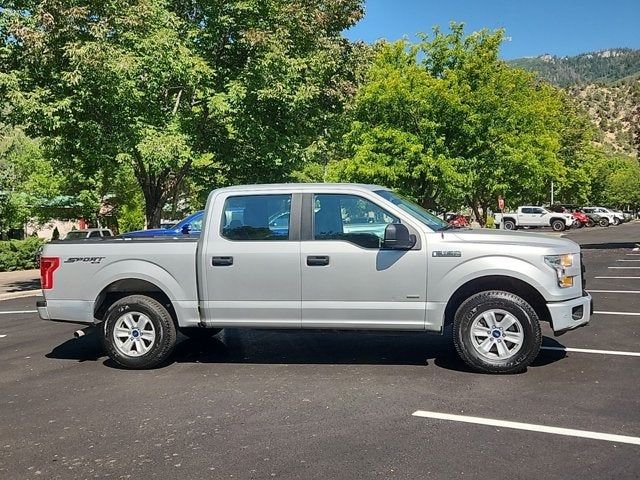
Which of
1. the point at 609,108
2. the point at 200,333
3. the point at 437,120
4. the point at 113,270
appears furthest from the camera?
the point at 609,108

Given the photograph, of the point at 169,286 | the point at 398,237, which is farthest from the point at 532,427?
the point at 169,286

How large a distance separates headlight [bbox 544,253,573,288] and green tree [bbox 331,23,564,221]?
18848 mm

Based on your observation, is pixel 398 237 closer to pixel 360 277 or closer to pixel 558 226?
pixel 360 277

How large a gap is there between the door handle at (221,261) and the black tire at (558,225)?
140 ft

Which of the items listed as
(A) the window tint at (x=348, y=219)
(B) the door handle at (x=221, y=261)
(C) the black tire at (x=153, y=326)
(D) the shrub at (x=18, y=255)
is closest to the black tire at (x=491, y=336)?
(A) the window tint at (x=348, y=219)

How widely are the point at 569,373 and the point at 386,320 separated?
181 centimetres

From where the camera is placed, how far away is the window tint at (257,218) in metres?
6.54

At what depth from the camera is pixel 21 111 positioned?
44.8 ft

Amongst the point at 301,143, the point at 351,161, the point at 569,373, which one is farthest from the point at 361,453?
the point at 351,161

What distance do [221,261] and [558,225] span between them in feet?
141

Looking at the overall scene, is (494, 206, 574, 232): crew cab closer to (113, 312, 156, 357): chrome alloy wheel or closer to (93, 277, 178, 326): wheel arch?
(93, 277, 178, 326): wheel arch

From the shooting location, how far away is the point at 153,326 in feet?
21.8

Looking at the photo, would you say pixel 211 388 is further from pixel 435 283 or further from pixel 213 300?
pixel 435 283

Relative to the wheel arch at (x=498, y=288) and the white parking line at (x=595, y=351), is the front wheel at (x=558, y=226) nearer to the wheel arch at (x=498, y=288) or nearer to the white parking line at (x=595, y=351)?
the white parking line at (x=595, y=351)
